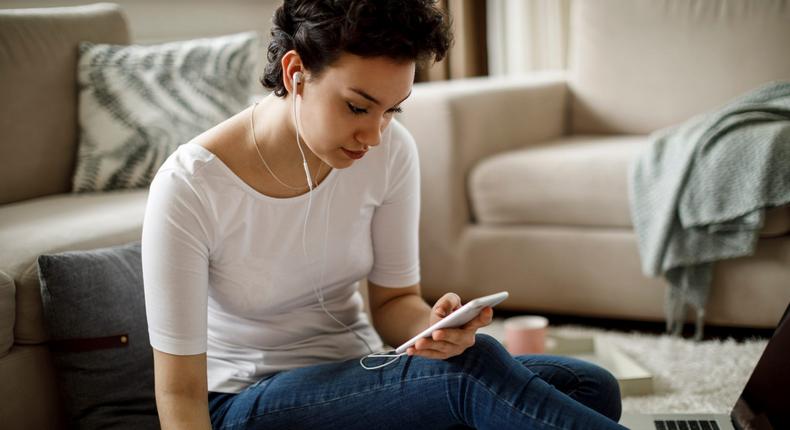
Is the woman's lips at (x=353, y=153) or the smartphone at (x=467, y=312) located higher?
the woman's lips at (x=353, y=153)

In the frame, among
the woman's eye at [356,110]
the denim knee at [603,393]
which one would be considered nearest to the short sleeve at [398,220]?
the woman's eye at [356,110]

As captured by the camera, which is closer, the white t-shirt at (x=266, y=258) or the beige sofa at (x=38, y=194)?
the white t-shirt at (x=266, y=258)

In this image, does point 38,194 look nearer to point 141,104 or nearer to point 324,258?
point 141,104


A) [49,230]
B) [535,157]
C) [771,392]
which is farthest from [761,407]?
[49,230]

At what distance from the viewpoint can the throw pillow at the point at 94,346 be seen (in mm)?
1385

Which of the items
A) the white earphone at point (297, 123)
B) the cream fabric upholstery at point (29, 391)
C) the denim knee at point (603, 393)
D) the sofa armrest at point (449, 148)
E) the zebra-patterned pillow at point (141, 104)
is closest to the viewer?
the white earphone at point (297, 123)

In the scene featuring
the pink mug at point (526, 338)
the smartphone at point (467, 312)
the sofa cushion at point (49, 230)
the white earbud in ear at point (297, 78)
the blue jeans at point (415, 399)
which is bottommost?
the pink mug at point (526, 338)

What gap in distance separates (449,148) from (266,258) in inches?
45.5

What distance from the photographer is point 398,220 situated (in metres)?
1.36

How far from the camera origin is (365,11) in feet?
3.44

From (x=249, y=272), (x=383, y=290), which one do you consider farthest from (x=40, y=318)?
(x=383, y=290)

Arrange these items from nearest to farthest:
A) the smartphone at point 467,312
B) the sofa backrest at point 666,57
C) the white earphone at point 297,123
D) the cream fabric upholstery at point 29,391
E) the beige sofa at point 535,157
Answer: the smartphone at point 467,312 < the white earphone at point 297,123 < the cream fabric upholstery at point 29,391 < the beige sofa at point 535,157 < the sofa backrest at point 666,57

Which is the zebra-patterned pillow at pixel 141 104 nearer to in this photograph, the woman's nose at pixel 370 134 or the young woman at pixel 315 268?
the young woman at pixel 315 268

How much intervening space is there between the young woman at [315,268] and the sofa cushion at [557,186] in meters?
0.92
